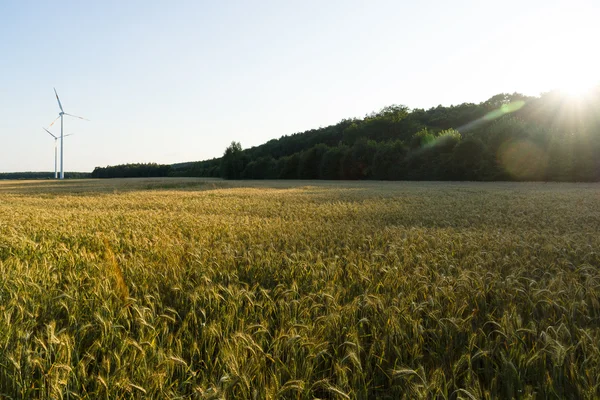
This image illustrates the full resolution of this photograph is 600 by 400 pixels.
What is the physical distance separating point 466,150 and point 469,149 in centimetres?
39

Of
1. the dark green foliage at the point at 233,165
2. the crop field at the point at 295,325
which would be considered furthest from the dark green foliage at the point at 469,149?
the crop field at the point at 295,325

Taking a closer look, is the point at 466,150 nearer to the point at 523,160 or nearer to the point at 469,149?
the point at 469,149

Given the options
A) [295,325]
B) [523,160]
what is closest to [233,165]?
[523,160]

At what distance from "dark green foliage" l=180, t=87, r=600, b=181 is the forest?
82 millimetres

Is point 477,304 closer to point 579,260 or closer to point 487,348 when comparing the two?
point 487,348

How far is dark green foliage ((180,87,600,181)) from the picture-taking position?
3869cm

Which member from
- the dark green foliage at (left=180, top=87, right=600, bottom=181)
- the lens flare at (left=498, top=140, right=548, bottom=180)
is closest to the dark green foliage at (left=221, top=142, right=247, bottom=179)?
the dark green foliage at (left=180, top=87, right=600, bottom=181)

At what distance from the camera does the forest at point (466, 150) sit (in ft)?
127

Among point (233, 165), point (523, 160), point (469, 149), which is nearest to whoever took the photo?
point (523, 160)

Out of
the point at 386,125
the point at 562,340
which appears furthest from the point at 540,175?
the point at 386,125

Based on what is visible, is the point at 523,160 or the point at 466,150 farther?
the point at 466,150

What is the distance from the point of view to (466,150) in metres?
47.7

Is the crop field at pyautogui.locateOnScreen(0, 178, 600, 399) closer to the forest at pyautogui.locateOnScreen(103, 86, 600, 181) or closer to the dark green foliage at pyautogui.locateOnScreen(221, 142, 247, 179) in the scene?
the forest at pyautogui.locateOnScreen(103, 86, 600, 181)

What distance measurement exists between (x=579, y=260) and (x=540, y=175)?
1677 inches
